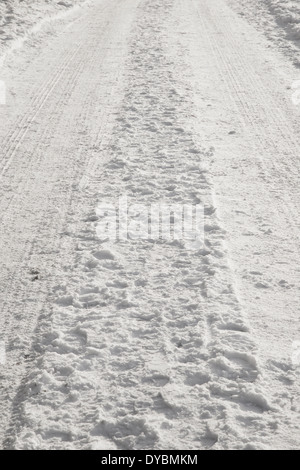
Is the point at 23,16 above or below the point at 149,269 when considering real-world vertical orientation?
above

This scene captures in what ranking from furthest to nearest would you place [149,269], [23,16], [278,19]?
[278,19]
[23,16]
[149,269]

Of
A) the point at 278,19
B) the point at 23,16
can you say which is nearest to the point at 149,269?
the point at 23,16

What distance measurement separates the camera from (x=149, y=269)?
427 cm

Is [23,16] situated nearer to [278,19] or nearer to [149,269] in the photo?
[278,19]

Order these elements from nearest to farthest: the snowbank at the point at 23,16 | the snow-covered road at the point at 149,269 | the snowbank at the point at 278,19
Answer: the snow-covered road at the point at 149,269
the snowbank at the point at 278,19
the snowbank at the point at 23,16

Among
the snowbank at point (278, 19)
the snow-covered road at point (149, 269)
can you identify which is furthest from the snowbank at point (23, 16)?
the snowbank at point (278, 19)

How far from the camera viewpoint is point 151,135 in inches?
261

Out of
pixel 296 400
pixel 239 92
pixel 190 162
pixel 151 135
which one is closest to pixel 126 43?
pixel 239 92

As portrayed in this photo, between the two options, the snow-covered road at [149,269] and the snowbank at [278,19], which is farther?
the snowbank at [278,19]

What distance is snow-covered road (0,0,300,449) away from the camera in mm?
→ 3004

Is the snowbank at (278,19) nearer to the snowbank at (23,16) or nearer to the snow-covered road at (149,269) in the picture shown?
the snow-covered road at (149,269)

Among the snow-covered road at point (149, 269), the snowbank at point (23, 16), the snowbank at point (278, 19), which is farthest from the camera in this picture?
the snowbank at point (23, 16)

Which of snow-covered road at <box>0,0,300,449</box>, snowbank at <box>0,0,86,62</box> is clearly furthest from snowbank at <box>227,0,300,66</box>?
snowbank at <box>0,0,86,62</box>

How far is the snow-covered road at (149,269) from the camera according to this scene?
3.00m
